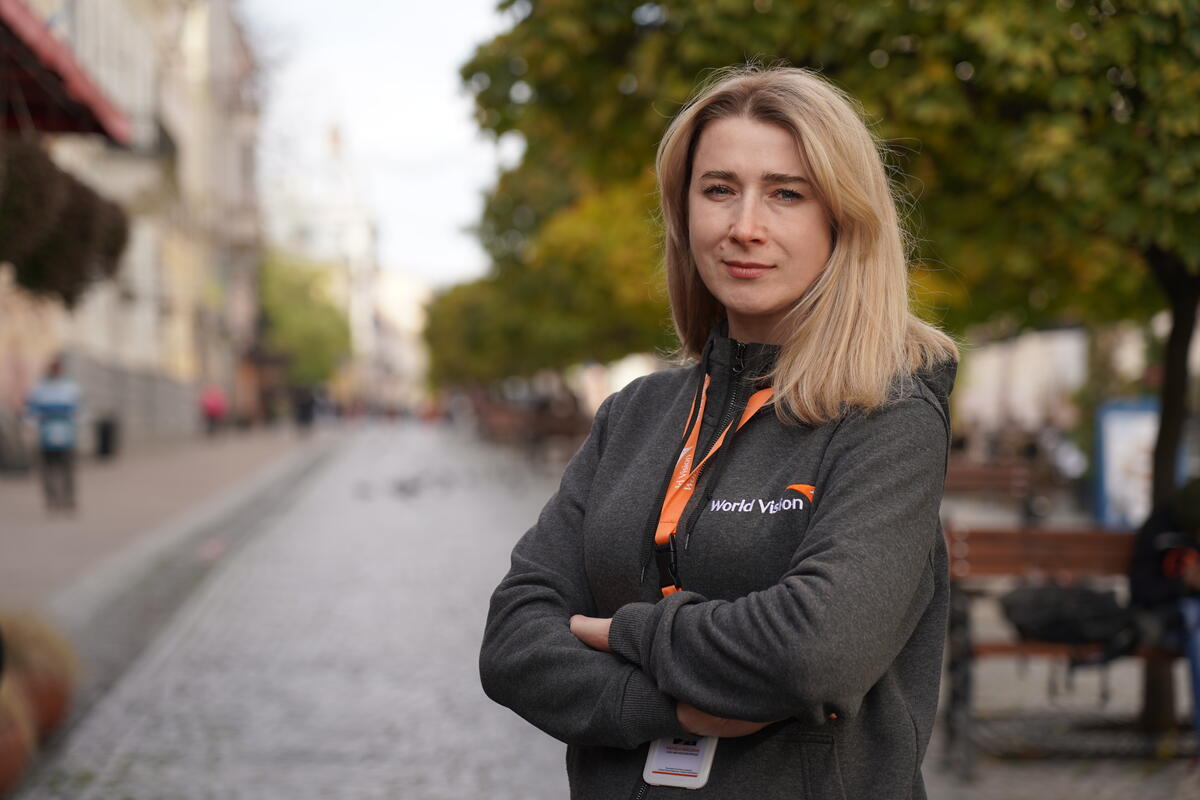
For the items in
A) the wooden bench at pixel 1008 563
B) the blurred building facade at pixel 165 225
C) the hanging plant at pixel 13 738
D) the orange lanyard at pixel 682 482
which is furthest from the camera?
the blurred building facade at pixel 165 225

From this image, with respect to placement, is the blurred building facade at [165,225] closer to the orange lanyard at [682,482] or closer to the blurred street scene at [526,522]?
A: the blurred street scene at [526,522]

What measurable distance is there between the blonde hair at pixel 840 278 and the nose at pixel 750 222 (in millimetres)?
87

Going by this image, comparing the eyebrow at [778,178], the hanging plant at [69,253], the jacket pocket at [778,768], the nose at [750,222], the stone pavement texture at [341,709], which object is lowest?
the stone pavement texture at [341,709]

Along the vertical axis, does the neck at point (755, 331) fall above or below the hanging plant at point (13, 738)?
above

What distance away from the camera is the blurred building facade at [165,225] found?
27375 millimetres

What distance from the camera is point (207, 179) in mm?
52094

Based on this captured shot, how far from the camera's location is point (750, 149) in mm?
2061

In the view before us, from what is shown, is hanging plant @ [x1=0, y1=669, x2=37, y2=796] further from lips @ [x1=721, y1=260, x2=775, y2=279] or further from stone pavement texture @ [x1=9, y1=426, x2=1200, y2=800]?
lips @ [x1=721, y1=260, x2=775, y2=279]

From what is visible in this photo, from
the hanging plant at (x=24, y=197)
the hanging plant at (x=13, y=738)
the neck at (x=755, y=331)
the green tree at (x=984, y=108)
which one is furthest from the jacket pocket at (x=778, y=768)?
the hanging plant at (x=24, y=197)

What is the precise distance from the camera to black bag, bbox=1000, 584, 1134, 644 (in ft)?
18.2

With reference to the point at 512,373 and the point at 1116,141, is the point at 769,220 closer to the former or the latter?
the point at 1116,141

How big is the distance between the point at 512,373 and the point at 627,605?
2148 inches

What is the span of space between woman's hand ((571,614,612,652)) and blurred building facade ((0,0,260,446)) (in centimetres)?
535

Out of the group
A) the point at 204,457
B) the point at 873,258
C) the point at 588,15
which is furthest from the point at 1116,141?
the point at 204,457
